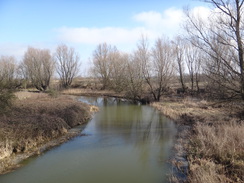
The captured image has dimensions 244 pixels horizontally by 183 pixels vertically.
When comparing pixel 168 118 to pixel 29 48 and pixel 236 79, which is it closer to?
pixel 236 79

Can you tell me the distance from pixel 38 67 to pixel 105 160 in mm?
36302

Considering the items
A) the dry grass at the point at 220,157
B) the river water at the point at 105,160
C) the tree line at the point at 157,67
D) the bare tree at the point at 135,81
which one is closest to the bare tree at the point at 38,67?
the tree line at the point at 157,67

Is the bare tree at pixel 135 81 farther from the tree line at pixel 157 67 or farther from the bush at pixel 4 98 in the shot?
the bush at pixel 4 98

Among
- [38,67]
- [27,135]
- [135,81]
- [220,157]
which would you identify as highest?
[38,67]

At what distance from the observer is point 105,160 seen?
756 cm

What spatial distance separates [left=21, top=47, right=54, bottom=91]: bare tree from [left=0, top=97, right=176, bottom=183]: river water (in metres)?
31.6

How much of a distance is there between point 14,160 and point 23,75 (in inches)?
1486

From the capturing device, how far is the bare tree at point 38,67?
39.6m

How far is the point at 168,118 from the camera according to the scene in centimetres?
1538

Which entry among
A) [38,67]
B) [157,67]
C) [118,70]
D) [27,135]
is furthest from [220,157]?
[38,67]

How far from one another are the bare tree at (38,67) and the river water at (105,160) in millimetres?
31576

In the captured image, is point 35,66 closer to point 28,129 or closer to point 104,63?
point 104,63

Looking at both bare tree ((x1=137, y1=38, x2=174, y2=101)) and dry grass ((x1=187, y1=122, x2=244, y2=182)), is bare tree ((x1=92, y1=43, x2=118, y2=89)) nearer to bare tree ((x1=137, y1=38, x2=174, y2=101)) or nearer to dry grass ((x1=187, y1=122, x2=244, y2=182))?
bare tree ((x1=137, y1=38, x2=174, y2=101))

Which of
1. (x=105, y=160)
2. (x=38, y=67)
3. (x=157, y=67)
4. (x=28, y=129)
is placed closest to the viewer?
(x=105, y=160)
